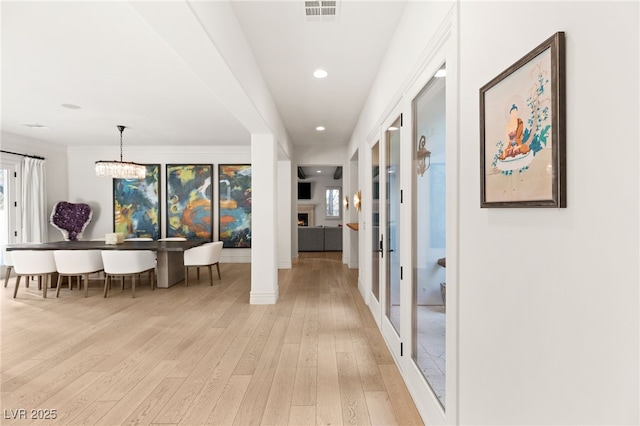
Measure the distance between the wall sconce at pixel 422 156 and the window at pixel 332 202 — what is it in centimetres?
1330

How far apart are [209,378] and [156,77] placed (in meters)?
3.38

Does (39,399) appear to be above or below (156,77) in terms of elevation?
below

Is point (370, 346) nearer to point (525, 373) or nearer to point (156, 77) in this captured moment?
point (525, 373)

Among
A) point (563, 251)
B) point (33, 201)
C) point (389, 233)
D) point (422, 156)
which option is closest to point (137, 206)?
point (33, 201)

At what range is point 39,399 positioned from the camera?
2.41 m

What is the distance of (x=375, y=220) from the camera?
4.30 m

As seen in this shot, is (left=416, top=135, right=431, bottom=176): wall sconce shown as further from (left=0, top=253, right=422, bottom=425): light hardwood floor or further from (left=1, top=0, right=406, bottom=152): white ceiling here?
(left=0, top=253, right=422, bottom=425): light hardwood floor

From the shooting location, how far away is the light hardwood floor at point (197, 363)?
226 centimetres

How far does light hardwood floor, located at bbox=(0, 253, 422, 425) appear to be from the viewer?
89.0 inches

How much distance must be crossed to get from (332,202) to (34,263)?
11.7m

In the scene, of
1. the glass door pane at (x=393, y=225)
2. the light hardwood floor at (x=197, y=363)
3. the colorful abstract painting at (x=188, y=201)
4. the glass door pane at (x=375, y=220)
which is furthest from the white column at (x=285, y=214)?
the glass door pane at (x=393, y=225)

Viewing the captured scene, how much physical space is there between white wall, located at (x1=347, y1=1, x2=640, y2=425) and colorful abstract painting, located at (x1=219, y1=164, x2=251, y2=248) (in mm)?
7426

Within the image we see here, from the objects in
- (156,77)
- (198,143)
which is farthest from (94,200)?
(156,77)

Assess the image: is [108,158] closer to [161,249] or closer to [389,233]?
[161,249]
